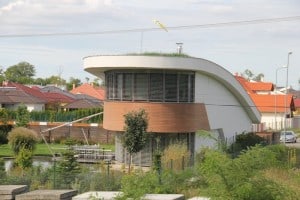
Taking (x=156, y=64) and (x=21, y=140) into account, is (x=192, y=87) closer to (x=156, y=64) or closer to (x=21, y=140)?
(x=156, y=64)

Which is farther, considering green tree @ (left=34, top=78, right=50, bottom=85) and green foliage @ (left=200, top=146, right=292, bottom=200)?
green tree @ (left=34, top=78, right=50, bottom=85)

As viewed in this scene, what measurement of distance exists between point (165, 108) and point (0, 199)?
25.9 metres

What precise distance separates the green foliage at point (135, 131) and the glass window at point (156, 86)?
4301mm

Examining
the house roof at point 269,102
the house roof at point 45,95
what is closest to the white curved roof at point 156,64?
the house roof at point 269,102

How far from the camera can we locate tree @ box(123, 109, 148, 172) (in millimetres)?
32438

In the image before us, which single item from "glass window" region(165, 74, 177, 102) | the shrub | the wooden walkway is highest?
"glass window" region(165, 74, 177, 102)

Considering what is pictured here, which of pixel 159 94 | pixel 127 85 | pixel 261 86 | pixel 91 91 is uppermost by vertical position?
pixel 261 86

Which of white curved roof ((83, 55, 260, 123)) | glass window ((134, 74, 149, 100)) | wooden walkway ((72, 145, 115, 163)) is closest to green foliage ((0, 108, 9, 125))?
white curved roof ((83, 55, 260, 123))

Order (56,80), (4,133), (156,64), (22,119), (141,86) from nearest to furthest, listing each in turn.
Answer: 1. (156,64)
2. (141,86)
3. (22,119)
4. (4,133)
5. (56,80)

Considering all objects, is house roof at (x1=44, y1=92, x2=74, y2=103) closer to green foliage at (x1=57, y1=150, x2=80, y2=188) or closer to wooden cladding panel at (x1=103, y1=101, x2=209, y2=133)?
wooden cladding panel at (x1=103, y1=101, x2=209, y2=133)

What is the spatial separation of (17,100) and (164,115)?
163 ft

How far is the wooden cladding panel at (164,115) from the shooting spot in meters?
37.5

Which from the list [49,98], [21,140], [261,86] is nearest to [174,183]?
[21,140]

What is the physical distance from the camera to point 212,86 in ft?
139
